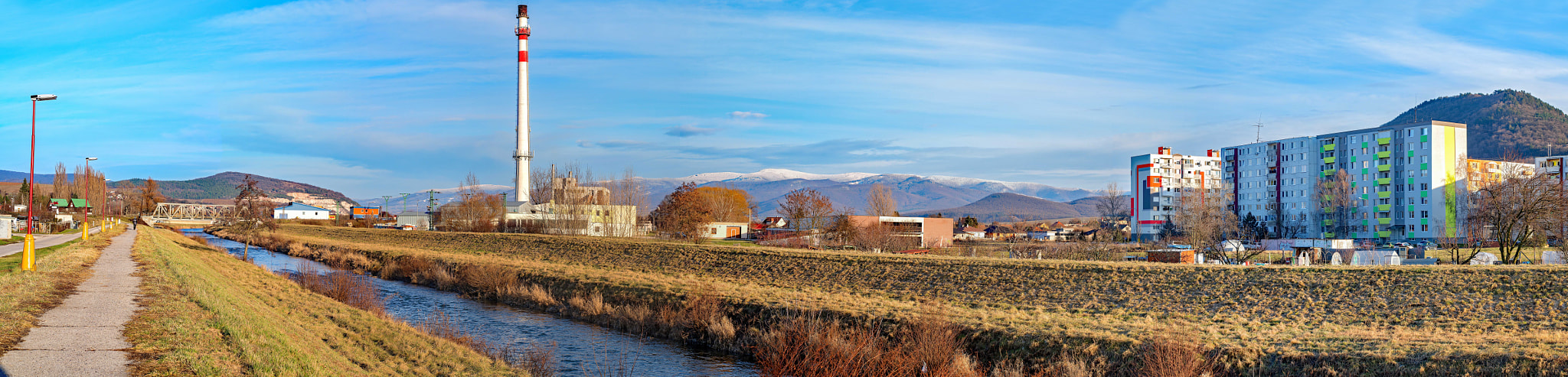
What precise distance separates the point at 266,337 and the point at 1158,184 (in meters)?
147

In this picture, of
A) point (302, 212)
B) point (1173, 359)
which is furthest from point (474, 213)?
point (302, 212)

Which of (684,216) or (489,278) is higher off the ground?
(684,216)

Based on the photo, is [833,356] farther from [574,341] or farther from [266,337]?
[266,337]

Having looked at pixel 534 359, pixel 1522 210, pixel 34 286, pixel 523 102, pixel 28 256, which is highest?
pixel 523 102

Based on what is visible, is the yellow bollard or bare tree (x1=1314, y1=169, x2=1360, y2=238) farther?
bare tree (x1=1314, y1=169, x2=1360, y2=238)

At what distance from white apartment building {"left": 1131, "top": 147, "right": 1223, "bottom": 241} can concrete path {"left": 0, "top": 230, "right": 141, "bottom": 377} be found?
140600 mm

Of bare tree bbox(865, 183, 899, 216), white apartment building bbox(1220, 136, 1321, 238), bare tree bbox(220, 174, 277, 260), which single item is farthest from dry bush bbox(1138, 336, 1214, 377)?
white apartment building bbox(1220, 136, 1321, 238)

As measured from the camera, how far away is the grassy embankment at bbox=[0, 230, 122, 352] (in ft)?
39.1

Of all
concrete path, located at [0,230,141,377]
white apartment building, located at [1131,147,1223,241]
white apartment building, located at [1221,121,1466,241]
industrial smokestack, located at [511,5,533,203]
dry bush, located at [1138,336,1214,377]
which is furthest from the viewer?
white apartment building, located at [1131,147,1223,241]

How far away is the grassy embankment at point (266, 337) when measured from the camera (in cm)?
1070

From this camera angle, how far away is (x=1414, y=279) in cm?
2342

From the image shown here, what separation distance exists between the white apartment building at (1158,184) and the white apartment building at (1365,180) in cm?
1134

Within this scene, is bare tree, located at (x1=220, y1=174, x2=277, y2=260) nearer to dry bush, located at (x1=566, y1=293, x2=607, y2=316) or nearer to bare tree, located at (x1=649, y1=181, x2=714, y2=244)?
bare tree, located at (x1=649, y1=181, x2=714, y2=244)

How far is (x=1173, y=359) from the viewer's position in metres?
14.2
